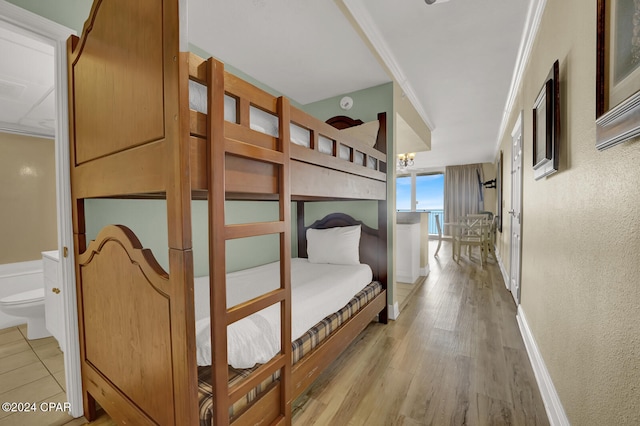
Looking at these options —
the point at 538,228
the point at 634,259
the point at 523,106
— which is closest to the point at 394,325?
the point at 538,228

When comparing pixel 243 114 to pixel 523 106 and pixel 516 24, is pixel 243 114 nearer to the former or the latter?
pixel 516 24

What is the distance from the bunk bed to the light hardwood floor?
0.25m

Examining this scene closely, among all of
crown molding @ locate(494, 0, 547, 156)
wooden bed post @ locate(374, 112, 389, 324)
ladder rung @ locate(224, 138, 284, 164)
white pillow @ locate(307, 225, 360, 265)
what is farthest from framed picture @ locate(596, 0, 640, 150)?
white pillow @ locate(307, 225, 360, 265)

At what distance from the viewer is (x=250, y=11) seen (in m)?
1.64

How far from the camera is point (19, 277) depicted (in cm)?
283

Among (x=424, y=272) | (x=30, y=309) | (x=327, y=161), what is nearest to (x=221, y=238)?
(x=327, y=161)

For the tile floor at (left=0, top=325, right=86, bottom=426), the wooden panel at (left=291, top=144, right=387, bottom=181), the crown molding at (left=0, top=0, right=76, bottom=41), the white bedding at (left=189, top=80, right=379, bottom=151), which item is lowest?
the tile floor at (left=0, top=325, right=86, bottom=426)

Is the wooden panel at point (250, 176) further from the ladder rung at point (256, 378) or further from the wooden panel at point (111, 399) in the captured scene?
the wooden panel at point (111, 399)

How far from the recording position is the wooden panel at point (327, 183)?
1.31m

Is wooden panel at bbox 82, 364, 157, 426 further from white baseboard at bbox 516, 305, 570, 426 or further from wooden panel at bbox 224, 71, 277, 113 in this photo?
white baseboard at bbox 516, 305, 570, 426

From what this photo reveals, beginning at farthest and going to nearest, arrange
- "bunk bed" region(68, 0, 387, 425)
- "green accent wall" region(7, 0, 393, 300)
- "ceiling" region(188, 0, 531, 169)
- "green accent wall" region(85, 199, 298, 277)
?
1. "ceiling" region(188, 0, 531, 169)
2. "green accent wall" region(85, 199, 298, 277)
3. "green accent wall" region(7, 0, 393, 300)
4. "bunk bed" region(68, 0, 387, 425)

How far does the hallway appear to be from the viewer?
1364 millimetres

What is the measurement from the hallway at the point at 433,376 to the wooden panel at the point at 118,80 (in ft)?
5.12

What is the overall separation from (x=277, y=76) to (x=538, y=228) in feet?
8.31
